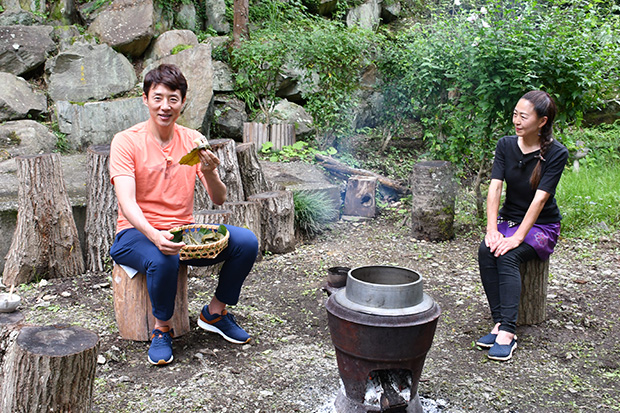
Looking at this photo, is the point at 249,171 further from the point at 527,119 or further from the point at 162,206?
the point at 527,119

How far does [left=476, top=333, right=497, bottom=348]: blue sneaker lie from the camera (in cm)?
336

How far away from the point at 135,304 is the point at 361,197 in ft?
12.5

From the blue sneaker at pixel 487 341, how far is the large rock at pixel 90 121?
5.62 metres

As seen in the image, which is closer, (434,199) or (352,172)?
(434,199)

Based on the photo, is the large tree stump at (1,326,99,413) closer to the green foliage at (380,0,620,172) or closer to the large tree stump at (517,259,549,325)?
the large tree stump at (517,259,549,325)

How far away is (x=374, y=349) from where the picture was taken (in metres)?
2.35

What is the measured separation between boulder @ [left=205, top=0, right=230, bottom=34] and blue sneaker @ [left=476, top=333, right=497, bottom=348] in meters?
8.19

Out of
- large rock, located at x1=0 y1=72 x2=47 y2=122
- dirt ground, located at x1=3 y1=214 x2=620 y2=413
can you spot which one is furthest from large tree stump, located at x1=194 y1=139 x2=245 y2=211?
large rock, located at x1=0 y1=72 x2=47 y2=122

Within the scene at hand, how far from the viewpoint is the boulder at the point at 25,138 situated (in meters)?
6.45

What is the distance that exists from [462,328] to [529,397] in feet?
2.93

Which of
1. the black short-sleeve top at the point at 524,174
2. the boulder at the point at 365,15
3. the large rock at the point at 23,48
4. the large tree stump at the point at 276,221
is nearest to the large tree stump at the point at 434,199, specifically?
the large tree stump at the point at 276,221

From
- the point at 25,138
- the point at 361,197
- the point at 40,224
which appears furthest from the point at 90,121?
the point at 361,197

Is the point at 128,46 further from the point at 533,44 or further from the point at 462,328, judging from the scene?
the point at 462,328

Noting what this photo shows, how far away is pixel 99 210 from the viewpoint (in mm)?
4539
